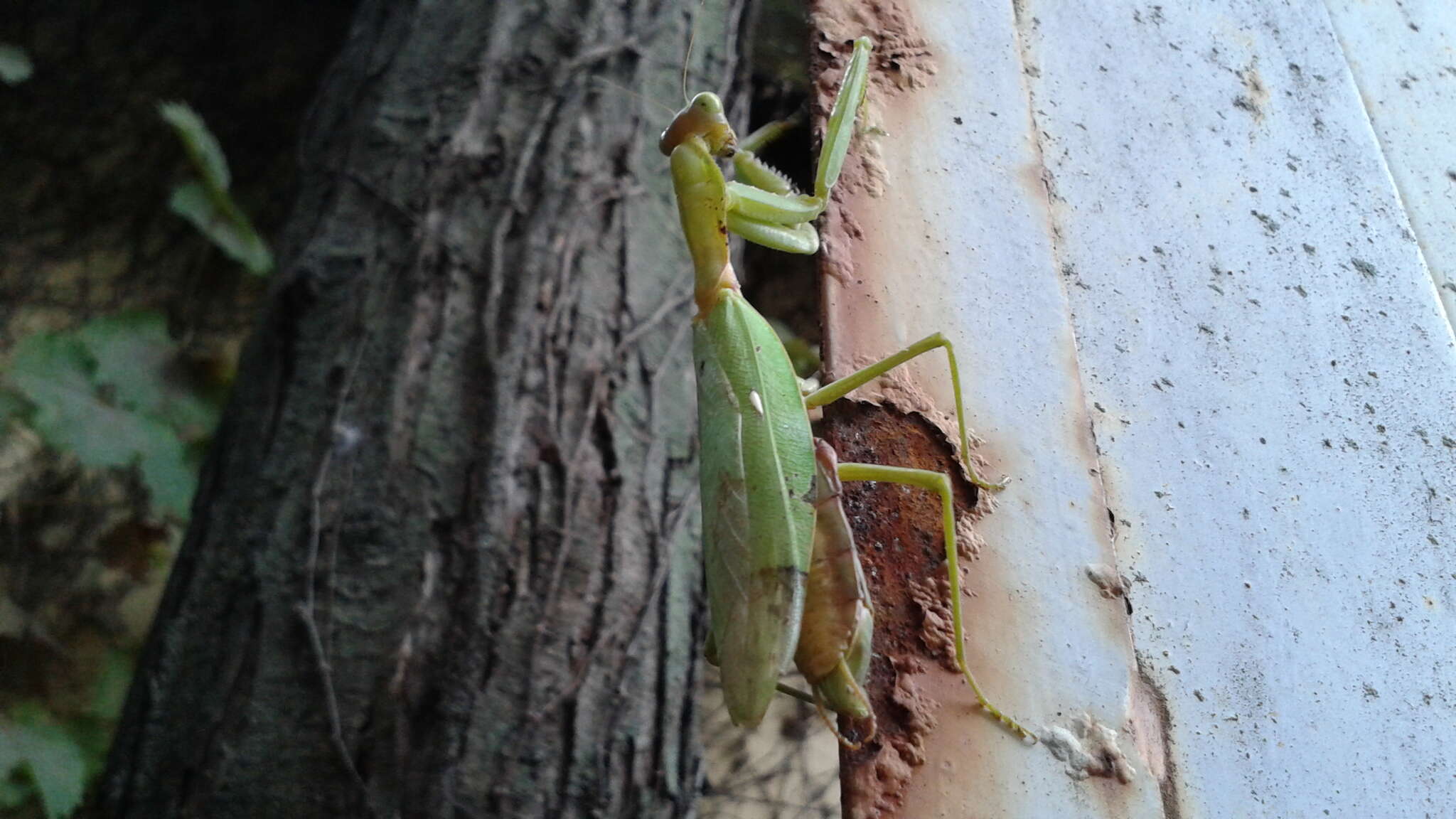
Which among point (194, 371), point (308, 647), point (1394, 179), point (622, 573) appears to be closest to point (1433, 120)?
point (1394, 179)

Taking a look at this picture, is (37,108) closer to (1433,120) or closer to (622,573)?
(622,573)

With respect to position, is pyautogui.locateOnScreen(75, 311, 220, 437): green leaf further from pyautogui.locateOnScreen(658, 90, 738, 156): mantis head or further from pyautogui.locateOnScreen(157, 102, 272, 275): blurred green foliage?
pyautogui.locateOnScreen(658, 90, 738, 156): mantis head

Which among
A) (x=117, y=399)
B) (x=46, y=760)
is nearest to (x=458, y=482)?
(x=117, y=399)

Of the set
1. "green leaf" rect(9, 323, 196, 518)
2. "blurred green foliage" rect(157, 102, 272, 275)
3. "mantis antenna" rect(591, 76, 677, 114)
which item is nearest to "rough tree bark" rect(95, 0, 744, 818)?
"mantis antenna" rect(591, 76, 677, 114)

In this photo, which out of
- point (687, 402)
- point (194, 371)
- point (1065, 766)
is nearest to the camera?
point (1065, 766)

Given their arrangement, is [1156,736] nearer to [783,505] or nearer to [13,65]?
[783,505]

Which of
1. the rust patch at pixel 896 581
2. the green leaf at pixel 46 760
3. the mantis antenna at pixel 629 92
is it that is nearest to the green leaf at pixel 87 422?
the green leaf at pixel 46 760
